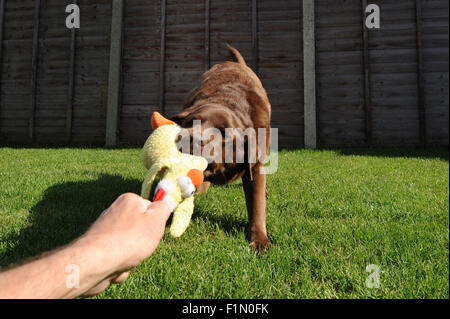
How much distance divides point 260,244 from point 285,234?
0.72ft

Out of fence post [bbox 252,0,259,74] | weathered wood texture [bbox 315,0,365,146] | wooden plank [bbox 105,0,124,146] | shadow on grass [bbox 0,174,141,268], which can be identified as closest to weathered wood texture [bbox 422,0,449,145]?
weathered wood texture [bbox 315,0,365,146]

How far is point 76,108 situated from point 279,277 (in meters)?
8.39

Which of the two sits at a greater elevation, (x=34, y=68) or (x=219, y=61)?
(x=34, y=68)

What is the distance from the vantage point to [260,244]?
1.92m

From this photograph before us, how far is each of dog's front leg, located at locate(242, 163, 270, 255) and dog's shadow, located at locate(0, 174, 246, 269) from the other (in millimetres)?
215

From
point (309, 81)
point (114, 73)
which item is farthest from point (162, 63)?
point (309, 81)

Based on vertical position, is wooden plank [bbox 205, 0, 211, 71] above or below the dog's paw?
above

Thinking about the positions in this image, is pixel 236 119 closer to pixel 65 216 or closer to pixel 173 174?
pixel 173 174

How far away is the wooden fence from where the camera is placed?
6988 mm

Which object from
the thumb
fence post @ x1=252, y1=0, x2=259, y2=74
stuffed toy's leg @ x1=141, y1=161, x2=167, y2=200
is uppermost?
fence post @ x1=252, y1=0, x2=259, y2=74

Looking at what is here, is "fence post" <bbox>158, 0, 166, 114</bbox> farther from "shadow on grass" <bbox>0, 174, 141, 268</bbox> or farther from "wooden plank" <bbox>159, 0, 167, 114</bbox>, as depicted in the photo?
"shadow on grass" <bbox>0, 174, 141, 268</bbox>

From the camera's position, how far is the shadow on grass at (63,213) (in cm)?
182
